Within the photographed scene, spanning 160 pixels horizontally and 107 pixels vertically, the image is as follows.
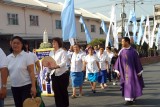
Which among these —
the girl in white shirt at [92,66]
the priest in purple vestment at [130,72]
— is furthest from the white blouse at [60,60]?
the girl in white shirt at [92,66]

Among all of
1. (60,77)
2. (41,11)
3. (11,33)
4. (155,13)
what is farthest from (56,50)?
(155,13)

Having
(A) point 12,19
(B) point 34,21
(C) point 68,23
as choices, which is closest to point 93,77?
(C) point 68,23

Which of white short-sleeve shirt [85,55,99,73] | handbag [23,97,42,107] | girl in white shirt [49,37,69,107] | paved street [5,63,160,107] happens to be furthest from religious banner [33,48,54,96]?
handbag [23,97,42,107]

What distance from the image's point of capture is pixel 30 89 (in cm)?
577

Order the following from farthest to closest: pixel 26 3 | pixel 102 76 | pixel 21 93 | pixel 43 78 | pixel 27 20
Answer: pixel 27 20, pixel 26 3, pixel 102 76, pixel 43 78, pixel 21 93

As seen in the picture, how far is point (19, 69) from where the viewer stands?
18.7 ft

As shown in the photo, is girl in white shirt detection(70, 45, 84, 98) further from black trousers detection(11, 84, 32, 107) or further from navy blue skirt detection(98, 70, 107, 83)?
black trousers detection(11, 84, 32, 107)

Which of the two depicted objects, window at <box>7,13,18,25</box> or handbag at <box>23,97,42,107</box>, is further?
window at <box>7,13,18,25</box>

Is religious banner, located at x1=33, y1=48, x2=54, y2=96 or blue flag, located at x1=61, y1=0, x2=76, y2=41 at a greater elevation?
blue flag, located at x1=61, y1=0, x2=76, y2=41

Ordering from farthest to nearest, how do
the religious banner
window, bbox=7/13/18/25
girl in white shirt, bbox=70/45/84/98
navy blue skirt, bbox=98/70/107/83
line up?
window, bbox=7/13/18/25 → navy blue skirt, bbox=98/70/107/83 → the religious banner → girl in white shirt, bbox=70/45/84/98

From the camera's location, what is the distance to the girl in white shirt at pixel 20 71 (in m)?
5.73

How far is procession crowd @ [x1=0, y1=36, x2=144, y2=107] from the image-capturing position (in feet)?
18.9

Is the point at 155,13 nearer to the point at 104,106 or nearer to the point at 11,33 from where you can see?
the point at 11,33

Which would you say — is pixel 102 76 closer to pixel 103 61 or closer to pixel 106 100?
pixel 103 61
